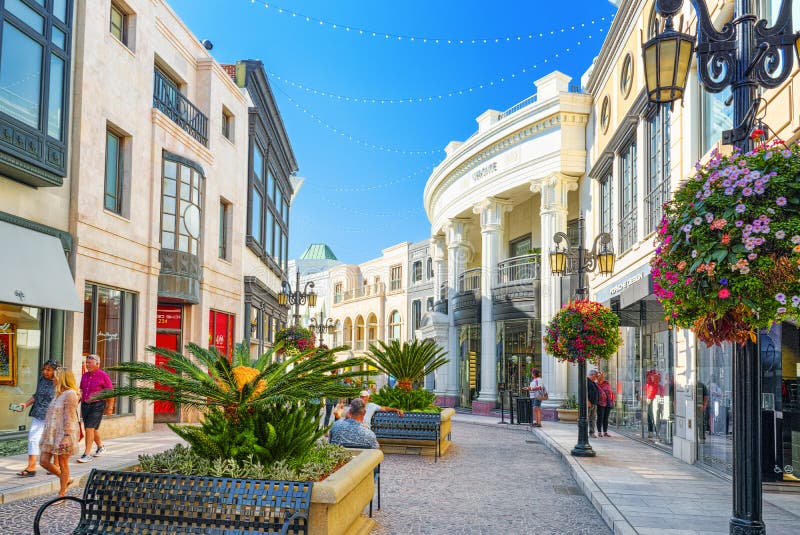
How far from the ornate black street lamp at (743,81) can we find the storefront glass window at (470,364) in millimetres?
25419

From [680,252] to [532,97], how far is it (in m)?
23.9

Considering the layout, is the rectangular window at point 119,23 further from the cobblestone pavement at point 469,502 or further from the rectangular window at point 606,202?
the rectangular window at point 606,202

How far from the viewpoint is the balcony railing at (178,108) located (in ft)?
64.4

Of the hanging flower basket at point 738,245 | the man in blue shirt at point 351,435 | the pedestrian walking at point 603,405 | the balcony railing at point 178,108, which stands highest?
the balcony railing at point 178,108

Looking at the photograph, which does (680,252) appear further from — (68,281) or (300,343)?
(300,343)

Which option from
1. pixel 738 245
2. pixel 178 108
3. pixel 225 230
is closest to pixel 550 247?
pixel 225 230

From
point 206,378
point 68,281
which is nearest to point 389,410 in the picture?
point 68,281

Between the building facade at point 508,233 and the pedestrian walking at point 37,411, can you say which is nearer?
the pedestrian walking at point 37,411

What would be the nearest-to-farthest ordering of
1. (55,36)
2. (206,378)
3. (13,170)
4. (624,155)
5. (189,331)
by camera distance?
(206,378) → (13,170) → (55,36) → (624,155) → (189,331)

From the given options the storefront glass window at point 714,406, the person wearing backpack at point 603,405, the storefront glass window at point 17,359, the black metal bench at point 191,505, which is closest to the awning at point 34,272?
the storefront glass window at point 17,359

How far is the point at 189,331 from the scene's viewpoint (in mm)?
21562

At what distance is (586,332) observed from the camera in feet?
49.7

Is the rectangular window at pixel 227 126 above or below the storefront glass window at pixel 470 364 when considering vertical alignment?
above

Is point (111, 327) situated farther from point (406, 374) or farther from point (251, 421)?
point (251, 421)
